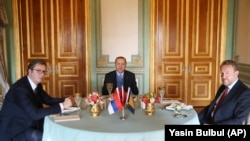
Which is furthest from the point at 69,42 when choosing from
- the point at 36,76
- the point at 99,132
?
the point at 99,132

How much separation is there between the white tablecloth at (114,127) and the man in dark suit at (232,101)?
0.28 m

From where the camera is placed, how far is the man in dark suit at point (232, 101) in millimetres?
2051

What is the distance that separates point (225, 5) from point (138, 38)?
5.77ft

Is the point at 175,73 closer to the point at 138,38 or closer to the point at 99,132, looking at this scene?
the point at 138,38

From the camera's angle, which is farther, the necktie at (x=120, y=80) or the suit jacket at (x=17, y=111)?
the necktie at (x=120, y=80)

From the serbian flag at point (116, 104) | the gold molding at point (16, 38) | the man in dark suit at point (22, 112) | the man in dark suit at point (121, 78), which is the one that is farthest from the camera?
the gold molding at point (16, 38)

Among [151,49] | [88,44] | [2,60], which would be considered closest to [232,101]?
[151,49]

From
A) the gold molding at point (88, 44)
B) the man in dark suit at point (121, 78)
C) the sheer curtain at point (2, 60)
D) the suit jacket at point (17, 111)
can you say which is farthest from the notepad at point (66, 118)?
the gold molding at point (88, 44)

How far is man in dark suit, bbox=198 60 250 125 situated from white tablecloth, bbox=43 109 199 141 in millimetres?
280

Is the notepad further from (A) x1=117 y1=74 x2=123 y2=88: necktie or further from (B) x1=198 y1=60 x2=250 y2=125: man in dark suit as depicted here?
(A) x1=117 y1=74 x2=123 y2=88: necktie

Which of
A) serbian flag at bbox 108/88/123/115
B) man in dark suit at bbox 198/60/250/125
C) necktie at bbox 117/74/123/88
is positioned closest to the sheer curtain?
necktie at bbox 117/74/123/88

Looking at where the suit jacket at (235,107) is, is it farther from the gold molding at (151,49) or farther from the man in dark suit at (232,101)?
the gold molding at (151,49)

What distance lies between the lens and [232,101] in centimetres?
216

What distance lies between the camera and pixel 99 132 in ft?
5.70
